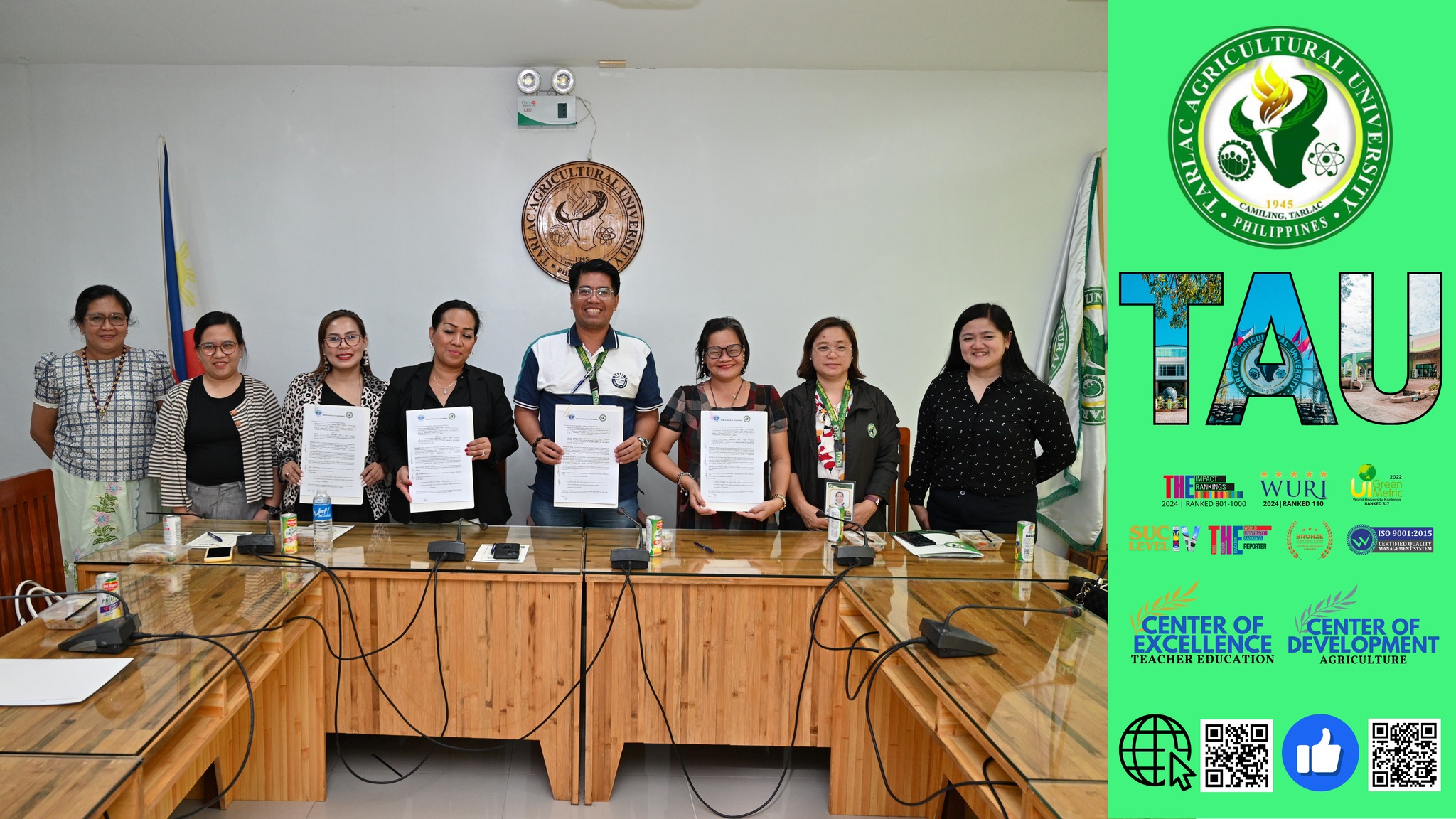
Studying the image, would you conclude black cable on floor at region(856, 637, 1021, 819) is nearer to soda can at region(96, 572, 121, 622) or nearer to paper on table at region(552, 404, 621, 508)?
paper on table at region(552, 404, 621, 508)

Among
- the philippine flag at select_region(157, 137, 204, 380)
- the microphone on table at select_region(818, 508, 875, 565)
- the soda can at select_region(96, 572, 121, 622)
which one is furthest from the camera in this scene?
the philippine flag at select_region(157, 137, 204, 380)

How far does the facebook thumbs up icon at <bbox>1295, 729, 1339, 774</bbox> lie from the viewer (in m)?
0.64

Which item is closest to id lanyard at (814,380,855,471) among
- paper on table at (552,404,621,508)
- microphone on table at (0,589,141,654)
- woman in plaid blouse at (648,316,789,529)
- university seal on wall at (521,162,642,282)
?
woman in plaid blouse at (648,316,789,529)

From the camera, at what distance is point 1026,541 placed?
2361mm

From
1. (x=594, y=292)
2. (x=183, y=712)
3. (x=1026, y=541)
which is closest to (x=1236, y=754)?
(x=183, y=712)

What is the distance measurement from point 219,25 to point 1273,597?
168 inches

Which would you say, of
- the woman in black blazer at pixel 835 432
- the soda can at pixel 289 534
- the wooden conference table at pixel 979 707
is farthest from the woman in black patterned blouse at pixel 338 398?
the wooden conference table at pixel 979 707

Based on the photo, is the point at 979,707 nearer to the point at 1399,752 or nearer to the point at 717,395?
the point at 1399,752

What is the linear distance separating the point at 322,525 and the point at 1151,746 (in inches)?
98.1

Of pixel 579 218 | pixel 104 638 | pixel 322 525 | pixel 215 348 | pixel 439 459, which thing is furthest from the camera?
pixel 579 218

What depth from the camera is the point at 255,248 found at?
12.7 ft

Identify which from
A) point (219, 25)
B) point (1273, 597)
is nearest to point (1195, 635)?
point (1273, 597)

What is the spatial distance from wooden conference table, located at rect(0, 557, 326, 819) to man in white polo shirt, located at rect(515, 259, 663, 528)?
913 millimetres

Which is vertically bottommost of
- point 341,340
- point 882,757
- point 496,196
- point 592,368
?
point 882,757
